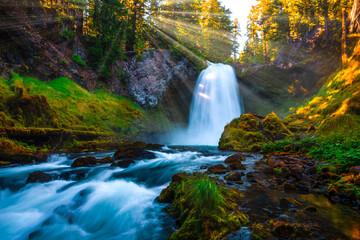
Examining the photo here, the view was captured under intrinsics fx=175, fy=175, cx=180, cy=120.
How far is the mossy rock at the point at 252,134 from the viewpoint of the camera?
10.0 m

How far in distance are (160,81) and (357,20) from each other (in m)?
19.5

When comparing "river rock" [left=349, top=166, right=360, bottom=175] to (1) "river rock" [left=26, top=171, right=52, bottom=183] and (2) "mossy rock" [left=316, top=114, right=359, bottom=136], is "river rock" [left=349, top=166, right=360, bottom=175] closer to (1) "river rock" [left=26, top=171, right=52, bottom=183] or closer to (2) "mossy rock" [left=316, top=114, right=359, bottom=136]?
(2) "mossy rock" [left=316, top=114, right=359, bottom=136]

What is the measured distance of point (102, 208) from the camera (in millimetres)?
3779

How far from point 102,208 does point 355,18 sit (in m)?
20.8

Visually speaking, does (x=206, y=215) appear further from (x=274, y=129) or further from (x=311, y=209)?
(x=274, y=129)

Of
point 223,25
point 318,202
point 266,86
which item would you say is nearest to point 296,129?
point 318,202

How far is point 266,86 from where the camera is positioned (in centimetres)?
2347

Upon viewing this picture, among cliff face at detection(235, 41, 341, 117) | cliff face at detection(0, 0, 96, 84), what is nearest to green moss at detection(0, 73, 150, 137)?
cliff face at detection(0, 0, 96, 84)

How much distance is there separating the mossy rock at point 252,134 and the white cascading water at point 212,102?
40.4 ft

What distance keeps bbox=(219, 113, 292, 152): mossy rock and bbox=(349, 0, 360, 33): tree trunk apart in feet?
35.6

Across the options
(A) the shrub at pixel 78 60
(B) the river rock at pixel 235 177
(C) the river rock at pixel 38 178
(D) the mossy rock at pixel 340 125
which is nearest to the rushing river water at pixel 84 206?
(C) the river rock at pixel 38 178

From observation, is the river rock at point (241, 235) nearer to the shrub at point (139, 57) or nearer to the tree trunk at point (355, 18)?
the tree trunk at point (355, 18)

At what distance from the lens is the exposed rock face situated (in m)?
22.4

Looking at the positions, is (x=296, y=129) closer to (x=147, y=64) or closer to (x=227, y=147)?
(x=227, y=147)
